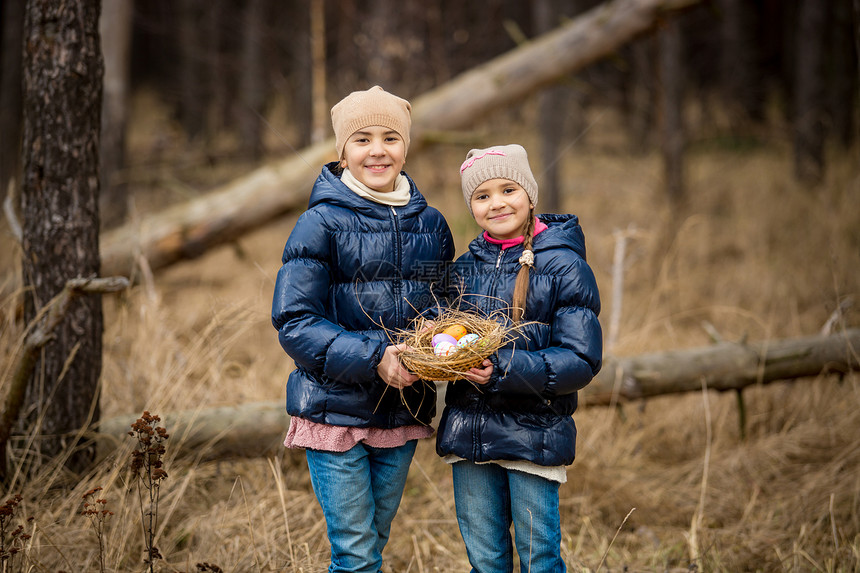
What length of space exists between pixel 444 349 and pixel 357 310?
391 mm

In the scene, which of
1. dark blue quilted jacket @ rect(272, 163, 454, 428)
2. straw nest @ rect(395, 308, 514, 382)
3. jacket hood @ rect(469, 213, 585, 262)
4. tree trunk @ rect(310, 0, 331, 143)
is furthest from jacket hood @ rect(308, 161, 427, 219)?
A: tree trunk @ rect(310, 0, 331, 143)

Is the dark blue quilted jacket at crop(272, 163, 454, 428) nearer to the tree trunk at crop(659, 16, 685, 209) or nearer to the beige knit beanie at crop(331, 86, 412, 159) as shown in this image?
the beige knit beanie at crop(331, 86, 412, 159)

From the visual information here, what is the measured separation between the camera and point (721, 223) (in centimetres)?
859

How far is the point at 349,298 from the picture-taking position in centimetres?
211

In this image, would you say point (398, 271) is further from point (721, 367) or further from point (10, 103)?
point (10, 103)

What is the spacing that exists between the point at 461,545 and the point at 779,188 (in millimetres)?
8537

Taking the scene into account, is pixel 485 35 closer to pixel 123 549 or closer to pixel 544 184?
pixel 544 184

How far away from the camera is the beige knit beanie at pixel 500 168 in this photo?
2129 mm

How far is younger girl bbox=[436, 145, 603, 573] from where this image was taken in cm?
202

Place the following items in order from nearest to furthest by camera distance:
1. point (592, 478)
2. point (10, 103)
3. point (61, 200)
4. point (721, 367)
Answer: point (61, 200) → point (592, 478) → point (721, 367) → point (10, 103)

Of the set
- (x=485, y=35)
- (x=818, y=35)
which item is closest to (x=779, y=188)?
(x=818, y=35)

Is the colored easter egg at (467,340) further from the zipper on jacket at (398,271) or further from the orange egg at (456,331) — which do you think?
the zipper on jacket at (398,271)

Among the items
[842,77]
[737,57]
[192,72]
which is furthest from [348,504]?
[192,72]

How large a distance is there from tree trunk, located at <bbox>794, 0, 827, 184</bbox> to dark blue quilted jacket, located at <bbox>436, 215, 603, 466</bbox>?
335 inches
